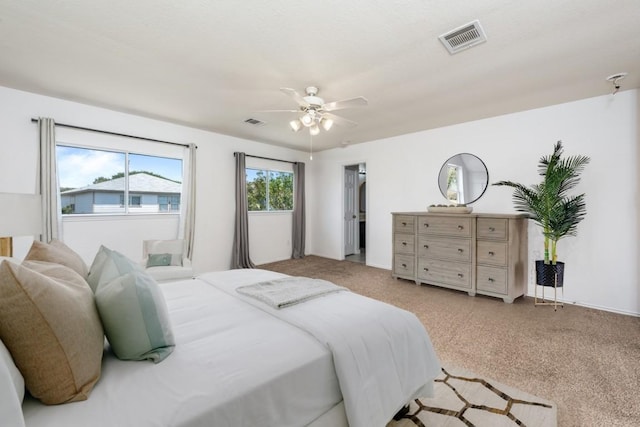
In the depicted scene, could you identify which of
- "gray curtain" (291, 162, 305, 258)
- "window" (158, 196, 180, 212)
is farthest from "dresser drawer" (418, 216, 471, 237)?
"window" (158, 196, 180, 212)

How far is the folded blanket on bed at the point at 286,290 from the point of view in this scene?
1712 mm

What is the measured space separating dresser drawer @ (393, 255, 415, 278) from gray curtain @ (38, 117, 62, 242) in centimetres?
470

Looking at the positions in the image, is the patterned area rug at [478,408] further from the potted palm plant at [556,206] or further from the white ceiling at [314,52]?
the white ceiling at [314,52]

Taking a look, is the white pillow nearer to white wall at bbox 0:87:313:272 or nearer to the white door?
white wall at bbox 0:87:313:272

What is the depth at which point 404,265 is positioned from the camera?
4.60m

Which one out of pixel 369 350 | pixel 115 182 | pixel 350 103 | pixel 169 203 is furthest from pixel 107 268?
pixel 169 203

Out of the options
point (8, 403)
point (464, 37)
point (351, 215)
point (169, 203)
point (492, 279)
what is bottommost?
point (492, 279)

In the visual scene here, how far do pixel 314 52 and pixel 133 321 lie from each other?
2313mm

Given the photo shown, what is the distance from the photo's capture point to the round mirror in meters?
4.35

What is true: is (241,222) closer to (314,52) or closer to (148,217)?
(148,217)

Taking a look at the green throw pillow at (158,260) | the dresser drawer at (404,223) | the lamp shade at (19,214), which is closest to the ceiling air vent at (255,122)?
the green throw pillow at (158,260)

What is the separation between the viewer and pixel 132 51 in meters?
2.44

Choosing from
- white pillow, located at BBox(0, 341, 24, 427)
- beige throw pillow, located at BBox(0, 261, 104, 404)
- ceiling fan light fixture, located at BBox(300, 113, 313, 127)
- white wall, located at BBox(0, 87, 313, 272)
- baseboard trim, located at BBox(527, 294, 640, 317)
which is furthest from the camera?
white wall, located at BBox(0, 87, 313, 272)

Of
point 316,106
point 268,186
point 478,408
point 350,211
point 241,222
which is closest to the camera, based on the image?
point 478,408
